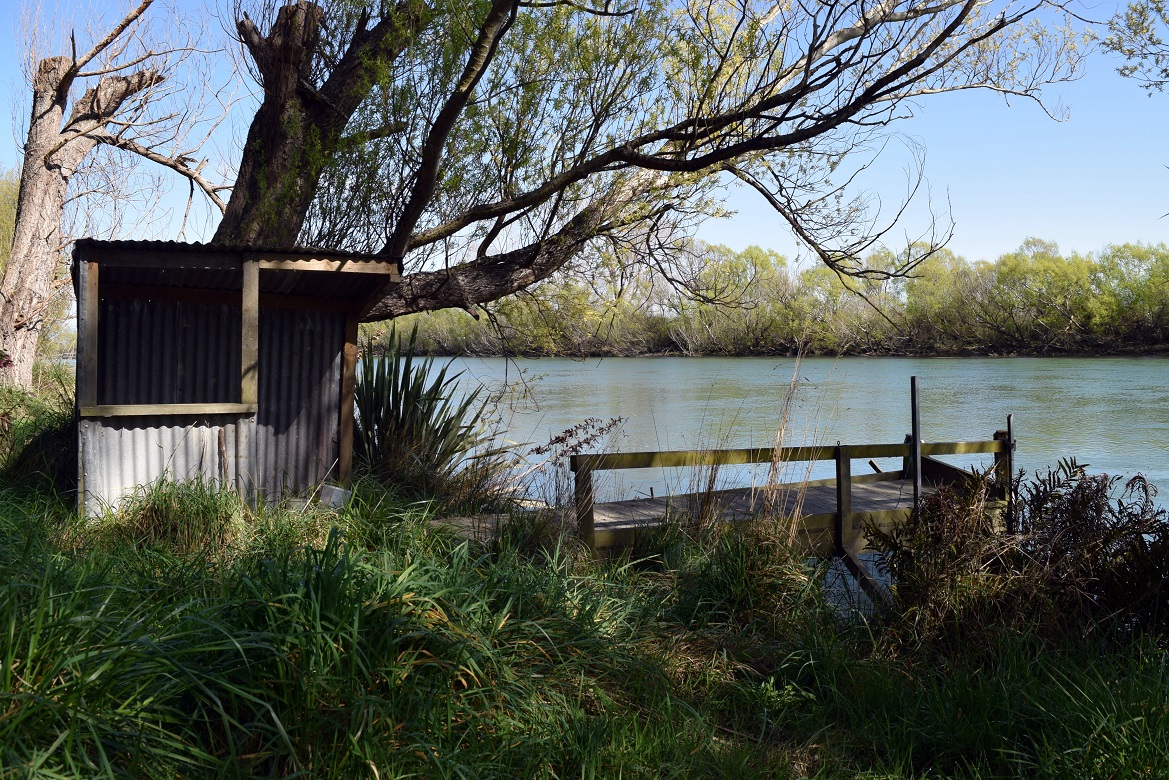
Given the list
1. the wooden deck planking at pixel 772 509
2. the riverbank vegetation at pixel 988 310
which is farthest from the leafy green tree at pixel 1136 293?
the wooden deck planking at pixel 772 509

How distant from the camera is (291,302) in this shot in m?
8.34

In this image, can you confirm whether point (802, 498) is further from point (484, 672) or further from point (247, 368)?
point (247, 368)

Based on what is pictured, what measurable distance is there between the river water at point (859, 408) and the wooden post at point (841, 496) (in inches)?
35.2

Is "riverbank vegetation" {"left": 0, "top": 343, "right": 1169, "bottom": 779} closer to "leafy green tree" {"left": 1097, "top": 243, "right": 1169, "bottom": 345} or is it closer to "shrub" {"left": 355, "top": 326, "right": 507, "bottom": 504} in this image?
"shrub" {"left": 355, "top": 326, "right": 507, "bottom": 504}

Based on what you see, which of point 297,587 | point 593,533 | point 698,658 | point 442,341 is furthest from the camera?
point 442,341

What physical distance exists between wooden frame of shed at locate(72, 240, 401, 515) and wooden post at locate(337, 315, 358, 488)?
1 centimetres

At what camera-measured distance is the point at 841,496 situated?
26.9 feet

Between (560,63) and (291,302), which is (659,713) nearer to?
(291,302)

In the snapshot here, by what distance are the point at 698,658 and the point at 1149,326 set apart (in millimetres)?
54507

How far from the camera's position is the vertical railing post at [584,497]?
6886 millimetres

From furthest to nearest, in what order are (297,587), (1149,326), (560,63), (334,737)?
1. (1149,326)
2. (560,63)
3. (297,587)
4. (334,737)

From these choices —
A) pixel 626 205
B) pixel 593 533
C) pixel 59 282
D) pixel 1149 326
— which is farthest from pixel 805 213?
pixel 1149 326

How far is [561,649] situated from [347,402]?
15.9ft

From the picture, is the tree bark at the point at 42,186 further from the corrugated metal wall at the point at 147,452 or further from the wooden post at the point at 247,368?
the corrugated metal wall at the point at 147,452
